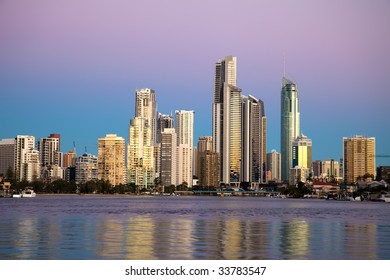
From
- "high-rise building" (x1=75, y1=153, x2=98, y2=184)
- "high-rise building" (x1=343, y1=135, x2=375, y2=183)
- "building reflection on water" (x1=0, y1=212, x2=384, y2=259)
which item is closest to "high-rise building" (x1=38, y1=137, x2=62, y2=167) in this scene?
"high-rise building" (x1=75, y1=153, x2=98, y2=184)

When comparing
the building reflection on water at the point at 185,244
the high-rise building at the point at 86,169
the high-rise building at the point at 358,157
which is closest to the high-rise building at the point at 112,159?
the high-rise building at the point at 86,169

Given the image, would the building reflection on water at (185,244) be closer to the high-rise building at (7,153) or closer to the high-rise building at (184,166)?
the high-rise building at (7,153)

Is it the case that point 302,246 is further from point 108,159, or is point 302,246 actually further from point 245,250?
point 108,159

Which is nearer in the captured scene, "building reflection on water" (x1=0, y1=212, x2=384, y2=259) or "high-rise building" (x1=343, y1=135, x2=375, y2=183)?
"building reflection on water" (x1=0, y1=212, x2=384, y2=259)

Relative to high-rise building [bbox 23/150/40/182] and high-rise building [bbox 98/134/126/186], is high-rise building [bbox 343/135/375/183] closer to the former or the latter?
high-rise building [bbox 98/134/126/186]

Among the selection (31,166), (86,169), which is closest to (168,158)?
(86,169)
